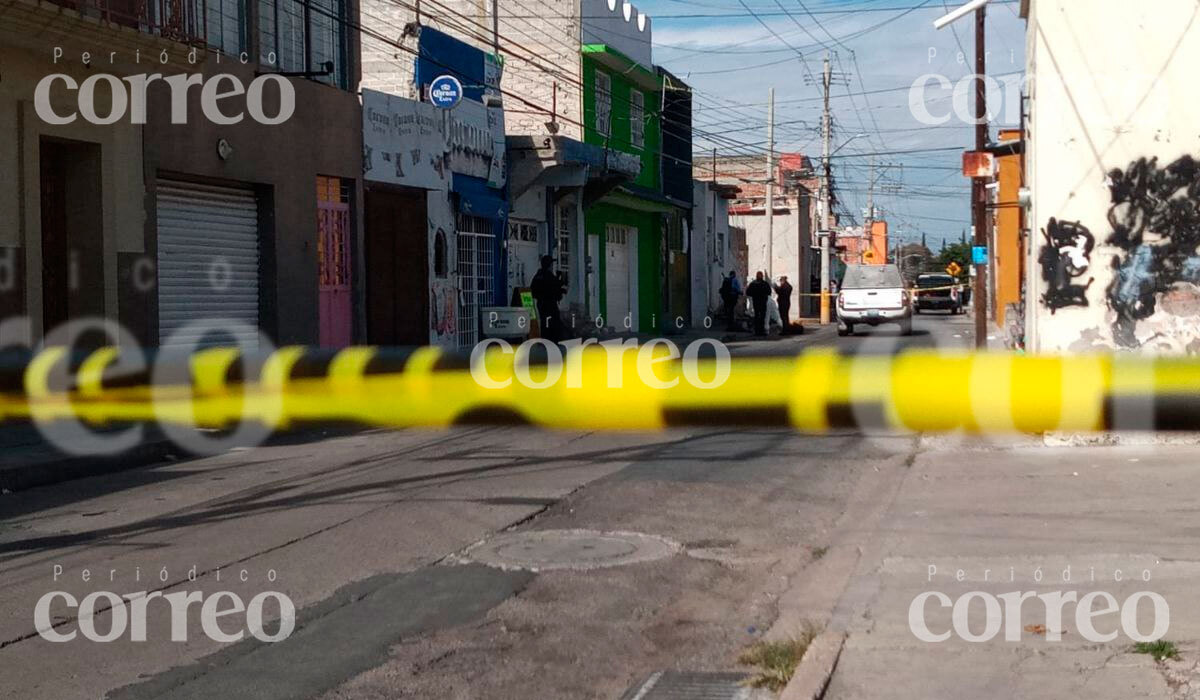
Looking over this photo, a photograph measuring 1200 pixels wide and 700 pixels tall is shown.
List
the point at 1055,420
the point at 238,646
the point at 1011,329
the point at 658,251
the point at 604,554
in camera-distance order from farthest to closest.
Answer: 1. the point at 658,251
2. the point at 1011,329
3. the point at 604,554
4. the point at 238,646
5. the point at 1055,420

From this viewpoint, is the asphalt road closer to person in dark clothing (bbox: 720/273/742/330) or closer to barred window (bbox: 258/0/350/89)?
barred window (bbox: 258/0/350/89)

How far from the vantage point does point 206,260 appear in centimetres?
1734

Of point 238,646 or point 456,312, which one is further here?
point 456,312

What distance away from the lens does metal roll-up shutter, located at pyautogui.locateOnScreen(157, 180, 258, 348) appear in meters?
16.5

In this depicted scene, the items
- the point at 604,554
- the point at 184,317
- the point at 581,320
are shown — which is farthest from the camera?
the point at 581,320

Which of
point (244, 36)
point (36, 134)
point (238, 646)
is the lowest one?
point (238, 646)

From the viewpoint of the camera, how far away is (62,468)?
1064 cm

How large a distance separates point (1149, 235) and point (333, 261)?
12.3 m

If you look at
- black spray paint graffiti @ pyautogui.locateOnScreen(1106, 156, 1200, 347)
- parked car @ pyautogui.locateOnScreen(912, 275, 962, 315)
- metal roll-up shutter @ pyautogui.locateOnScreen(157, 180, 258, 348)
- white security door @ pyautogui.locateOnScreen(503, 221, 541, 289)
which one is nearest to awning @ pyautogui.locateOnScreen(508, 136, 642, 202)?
white security door @ pyautogui.locateOnScreen(503, 221, 541, 289)

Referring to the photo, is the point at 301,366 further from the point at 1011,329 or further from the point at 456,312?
the point at 456,312

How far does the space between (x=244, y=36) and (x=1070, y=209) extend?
11079 mm

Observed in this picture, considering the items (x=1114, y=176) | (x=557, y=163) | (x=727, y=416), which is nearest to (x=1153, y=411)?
(x=727, y=416)

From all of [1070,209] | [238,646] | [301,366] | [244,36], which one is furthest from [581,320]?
[301,366]

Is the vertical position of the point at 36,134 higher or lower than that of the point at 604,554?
higher
